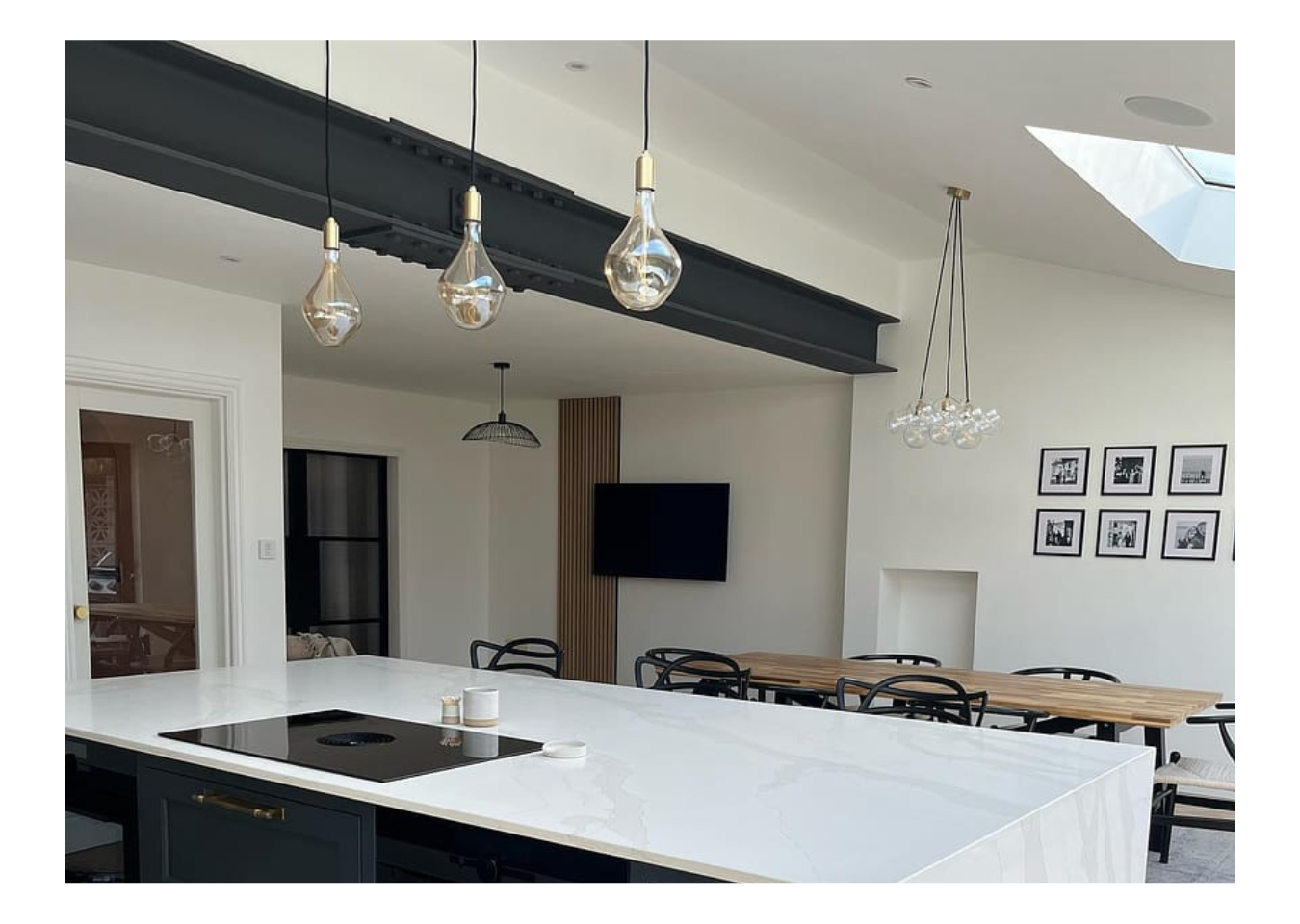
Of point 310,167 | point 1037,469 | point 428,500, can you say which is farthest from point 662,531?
point 310,167

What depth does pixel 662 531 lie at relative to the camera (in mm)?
8656

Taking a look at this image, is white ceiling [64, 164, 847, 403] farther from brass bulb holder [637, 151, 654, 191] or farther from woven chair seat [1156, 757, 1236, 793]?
woven chair seat [1156, 757, 1236, 793]

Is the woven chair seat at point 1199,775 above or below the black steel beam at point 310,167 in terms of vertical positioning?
below

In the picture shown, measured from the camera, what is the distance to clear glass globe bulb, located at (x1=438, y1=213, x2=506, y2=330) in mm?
2533

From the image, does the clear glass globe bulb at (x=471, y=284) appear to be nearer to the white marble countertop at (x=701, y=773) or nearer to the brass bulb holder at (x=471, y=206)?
the brass bulb holder at (x=471, y=206)

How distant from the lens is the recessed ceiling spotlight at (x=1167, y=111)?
302 centimetres

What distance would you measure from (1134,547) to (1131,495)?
286 millimetres

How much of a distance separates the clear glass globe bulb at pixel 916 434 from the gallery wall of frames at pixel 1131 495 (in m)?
1.50

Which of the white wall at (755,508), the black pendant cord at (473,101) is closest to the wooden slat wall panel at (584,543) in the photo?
the white wall at (755,508)

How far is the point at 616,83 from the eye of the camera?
13.5ft

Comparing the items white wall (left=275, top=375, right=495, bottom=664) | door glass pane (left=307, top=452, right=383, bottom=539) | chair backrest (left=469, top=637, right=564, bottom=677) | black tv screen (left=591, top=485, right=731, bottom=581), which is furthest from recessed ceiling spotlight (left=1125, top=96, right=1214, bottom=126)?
door glass pane (left=307, top=452, right=383, bottom=539)

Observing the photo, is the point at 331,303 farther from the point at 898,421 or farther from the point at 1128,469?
the point at 1128,469

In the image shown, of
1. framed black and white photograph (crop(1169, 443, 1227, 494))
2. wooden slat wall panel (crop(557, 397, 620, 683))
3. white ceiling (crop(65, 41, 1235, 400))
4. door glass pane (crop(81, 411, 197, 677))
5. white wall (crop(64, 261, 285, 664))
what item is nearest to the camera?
white ceiling (crop(65, 41, 1235, 400))

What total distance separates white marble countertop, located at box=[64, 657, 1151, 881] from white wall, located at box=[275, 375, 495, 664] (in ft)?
17.1
